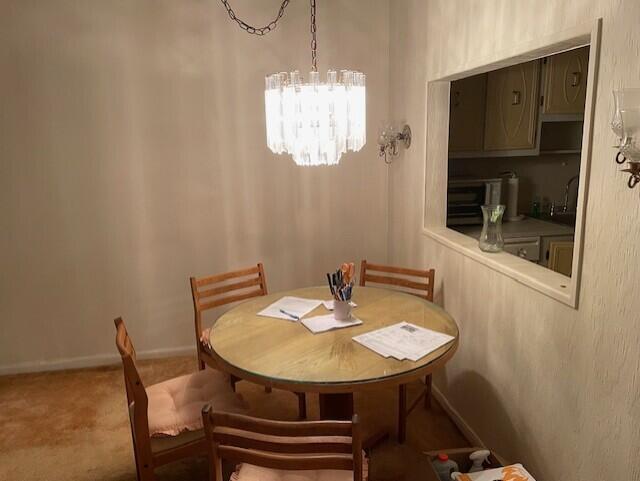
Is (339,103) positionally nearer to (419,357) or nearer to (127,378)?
(419,357)

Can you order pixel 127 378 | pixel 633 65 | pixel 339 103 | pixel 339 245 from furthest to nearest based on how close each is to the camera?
pixel 339 245 → pixel 339 103 → pixel 127 378 → pixel 633 65

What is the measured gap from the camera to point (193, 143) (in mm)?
3293

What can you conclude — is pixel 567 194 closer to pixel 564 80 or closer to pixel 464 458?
pixel 564 80

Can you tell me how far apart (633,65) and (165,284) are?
291 cm

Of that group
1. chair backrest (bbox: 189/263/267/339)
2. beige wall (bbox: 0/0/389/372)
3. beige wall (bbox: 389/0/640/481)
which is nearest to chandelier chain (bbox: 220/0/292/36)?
beige wall (bbox: 0/0/389/372)

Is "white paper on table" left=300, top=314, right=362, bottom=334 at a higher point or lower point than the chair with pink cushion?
higher

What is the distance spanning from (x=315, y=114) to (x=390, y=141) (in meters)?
1.56

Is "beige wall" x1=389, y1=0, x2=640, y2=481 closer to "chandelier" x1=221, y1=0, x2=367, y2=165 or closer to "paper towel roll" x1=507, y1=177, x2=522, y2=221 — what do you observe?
"chandelier" x1=221, y1=0, x2=367, y2=165

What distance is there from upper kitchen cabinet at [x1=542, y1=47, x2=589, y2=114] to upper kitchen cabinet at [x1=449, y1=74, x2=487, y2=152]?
0.41m

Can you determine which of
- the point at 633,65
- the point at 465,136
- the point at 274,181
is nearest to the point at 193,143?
the point at 274,181

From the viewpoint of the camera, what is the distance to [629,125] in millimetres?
1360

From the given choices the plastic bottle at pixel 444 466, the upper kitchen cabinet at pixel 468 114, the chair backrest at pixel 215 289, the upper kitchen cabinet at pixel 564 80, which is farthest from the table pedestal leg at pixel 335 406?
the upper kitchen cabinet at pixel 564 80

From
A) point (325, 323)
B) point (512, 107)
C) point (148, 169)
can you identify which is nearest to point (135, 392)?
point (325, 323)

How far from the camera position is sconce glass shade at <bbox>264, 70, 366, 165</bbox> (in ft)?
6.33
